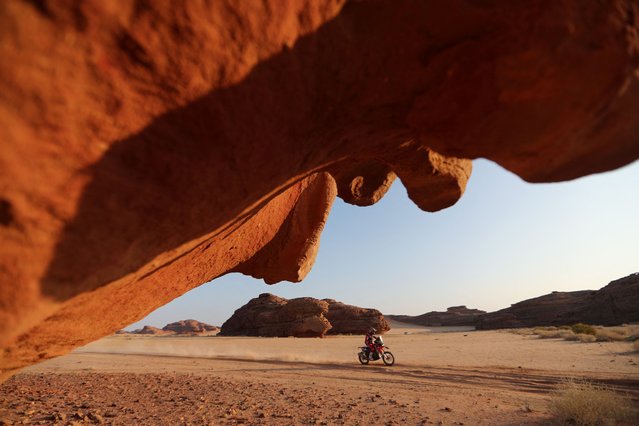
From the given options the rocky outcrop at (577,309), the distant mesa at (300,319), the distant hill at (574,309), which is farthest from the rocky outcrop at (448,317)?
the distant mesa at (300,319)

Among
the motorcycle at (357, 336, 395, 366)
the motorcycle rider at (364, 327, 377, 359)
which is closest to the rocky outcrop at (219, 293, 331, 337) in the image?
the motorcycle rider at (364, 327, 377, 359)

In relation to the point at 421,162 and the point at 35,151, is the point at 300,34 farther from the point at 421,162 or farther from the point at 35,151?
the point at 421,162

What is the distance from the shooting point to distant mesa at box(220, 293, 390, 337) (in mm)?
36000

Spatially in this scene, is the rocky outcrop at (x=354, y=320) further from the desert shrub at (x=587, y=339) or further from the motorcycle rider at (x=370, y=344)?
the motorcycle rider at (x=370, y=344)

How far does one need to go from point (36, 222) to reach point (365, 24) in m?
1.85

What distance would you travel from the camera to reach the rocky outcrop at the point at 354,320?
3900 centimetres

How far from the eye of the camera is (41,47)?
4.21ft

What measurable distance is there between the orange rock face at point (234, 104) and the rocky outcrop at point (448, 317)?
65.4 m

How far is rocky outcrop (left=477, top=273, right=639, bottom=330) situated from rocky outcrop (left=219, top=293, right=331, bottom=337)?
998 inches

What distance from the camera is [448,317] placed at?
6762cm

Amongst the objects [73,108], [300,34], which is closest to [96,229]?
[73,108]

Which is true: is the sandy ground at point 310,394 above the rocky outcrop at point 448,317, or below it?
below

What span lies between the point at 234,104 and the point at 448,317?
2850 inches

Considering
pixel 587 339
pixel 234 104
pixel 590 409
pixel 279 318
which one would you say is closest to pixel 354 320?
pixel 279 318
